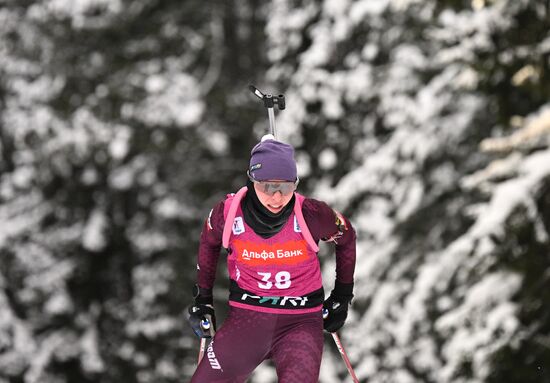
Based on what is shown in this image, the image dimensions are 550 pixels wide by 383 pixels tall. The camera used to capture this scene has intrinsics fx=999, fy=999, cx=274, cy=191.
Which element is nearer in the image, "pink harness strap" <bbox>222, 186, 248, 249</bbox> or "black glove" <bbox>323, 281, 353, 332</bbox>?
"pink harness strap" <bbox>222, 186, 248, 249</bbox>

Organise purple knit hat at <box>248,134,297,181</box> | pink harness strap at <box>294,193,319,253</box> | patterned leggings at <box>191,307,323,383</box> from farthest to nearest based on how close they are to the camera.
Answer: patterned leggings at <box>191,307,323,383</box>, pink harness strap at <box>294,193,319,253</box>, purple knit hat at <box>248,134,297,181</box>

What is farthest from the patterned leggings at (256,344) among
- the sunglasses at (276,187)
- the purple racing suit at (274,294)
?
the sunglasses at (276,187)

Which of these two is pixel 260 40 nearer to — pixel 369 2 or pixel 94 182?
pixel 94 182

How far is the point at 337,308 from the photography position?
16.1 ft

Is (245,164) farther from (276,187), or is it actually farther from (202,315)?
(276,187)

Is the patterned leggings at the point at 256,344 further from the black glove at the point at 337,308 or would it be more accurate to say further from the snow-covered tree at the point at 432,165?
the snow-covered tree at the point at 432,165

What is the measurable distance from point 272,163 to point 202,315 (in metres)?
0.92

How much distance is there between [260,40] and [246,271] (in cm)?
1487

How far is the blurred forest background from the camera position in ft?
31.4

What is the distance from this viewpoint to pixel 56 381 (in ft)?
55.0

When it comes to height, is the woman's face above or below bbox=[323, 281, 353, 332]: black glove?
above

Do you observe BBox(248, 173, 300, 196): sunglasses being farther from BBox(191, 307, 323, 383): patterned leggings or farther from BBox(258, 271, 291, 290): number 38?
BBox(191, 307, 323, 383): patterned leggings

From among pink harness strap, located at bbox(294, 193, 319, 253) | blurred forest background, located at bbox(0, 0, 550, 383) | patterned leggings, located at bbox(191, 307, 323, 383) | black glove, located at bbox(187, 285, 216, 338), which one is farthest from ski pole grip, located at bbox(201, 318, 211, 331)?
blurred forest background, located at bbox(0, 0, 550, 383)

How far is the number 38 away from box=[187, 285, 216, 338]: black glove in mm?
320
